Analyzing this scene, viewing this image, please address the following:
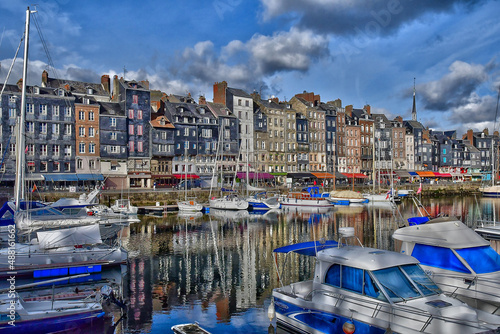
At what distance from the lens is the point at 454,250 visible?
1453 centimetres

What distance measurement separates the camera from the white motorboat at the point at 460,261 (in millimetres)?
13477

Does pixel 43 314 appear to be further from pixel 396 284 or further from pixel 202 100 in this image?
pixel 202 100

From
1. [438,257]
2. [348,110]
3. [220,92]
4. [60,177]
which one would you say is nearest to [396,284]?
[438,257]

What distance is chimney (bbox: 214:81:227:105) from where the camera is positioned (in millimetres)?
81688

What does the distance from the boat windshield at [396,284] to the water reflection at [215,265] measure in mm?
4780

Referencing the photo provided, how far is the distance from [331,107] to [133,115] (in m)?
45.5

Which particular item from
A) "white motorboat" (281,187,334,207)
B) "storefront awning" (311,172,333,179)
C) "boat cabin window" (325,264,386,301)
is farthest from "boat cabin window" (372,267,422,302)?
"storefront awning" (311,172,333,179)

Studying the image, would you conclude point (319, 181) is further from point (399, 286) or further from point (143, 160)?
point (399, 286)

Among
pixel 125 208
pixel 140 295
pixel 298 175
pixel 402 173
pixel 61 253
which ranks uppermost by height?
pixel 402 173

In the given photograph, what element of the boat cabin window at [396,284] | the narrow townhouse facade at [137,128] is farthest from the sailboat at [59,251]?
the narrow townhouse facade at [137,128]

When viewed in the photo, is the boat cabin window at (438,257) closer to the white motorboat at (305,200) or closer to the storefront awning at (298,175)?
the white motorboat at (305,200)

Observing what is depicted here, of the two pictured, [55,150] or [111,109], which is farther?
[111,109]

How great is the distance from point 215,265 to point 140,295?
610cm

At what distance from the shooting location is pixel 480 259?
14.4 meters
